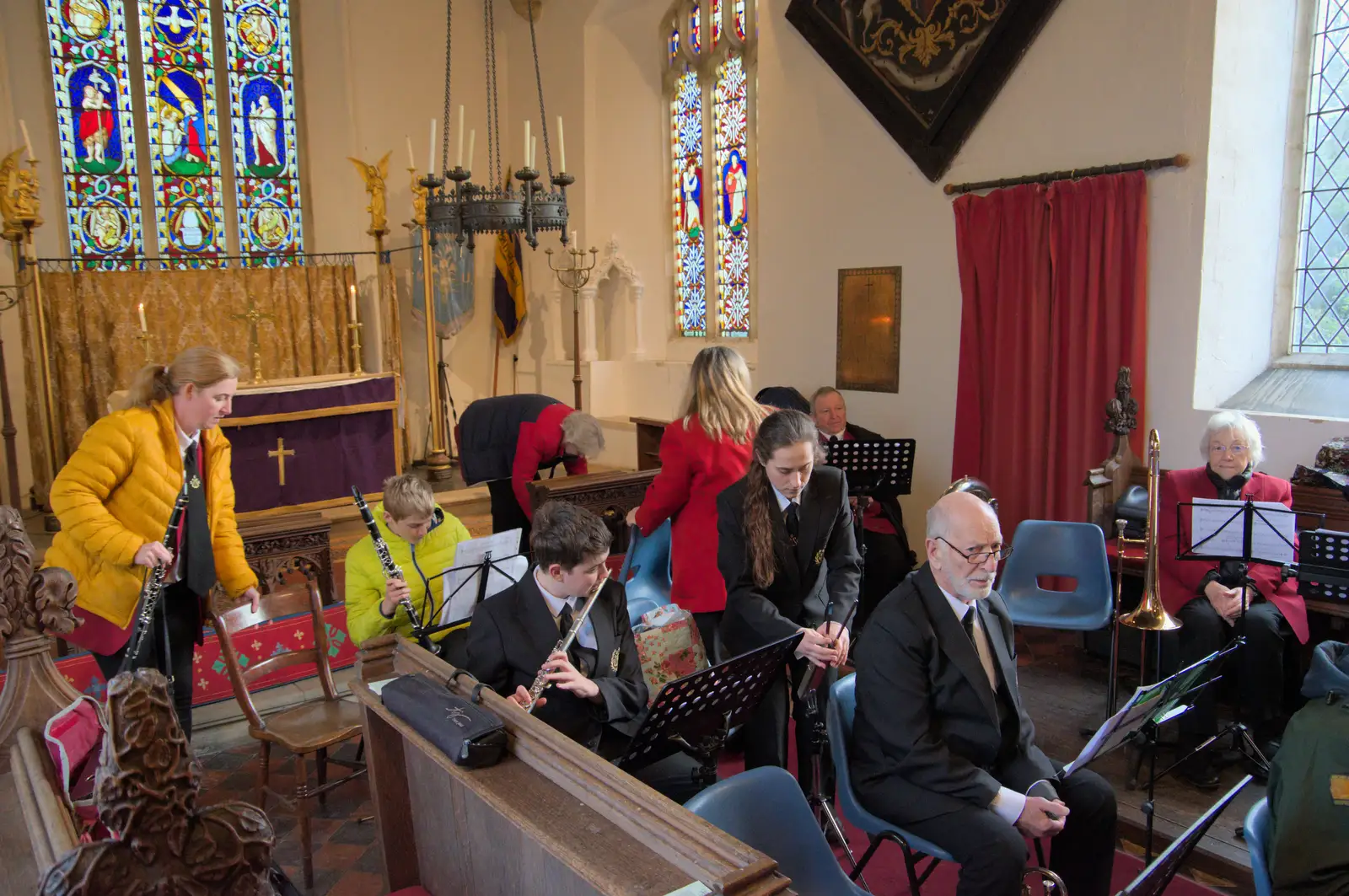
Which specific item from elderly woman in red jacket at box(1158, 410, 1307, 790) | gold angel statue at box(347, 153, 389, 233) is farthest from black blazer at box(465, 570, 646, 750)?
gold angel statue at box(347, 153, 389, 233)

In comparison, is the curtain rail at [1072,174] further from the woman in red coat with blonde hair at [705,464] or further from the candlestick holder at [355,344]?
the candlestick holder at [355,344]

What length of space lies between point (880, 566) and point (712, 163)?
5.35m

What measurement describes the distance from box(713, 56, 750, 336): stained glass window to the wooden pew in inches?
137

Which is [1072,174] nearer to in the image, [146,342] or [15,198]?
[146,342]

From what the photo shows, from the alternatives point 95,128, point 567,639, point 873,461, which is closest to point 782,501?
point 567,639

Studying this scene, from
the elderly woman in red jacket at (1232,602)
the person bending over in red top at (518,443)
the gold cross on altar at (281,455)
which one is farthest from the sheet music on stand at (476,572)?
the gold cross on altar at (281,455)

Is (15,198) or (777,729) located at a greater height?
(15,198)

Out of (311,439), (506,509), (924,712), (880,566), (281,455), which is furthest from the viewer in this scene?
(311,439)

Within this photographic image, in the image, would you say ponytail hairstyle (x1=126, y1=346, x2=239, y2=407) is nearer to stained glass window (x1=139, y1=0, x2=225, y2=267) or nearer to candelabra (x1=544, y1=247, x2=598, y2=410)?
candelabra (x1=544, y1=247, x2=598, y2=410)

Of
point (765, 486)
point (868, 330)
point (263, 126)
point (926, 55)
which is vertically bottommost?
point (765, 486)

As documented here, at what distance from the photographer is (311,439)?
8.11 m

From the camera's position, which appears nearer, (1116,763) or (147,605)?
(147,605)

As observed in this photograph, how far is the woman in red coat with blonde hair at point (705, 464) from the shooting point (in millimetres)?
3699

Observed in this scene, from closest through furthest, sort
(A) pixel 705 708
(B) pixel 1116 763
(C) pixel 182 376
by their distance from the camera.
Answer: (A) pixel 705 708 < (C) pixel 182 376 < (B) pixel 1116 763
